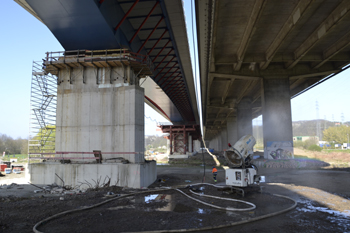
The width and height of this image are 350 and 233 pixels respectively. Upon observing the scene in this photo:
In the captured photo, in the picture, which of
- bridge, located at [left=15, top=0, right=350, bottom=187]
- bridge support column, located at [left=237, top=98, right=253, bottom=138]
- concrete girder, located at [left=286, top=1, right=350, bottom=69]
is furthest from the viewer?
bridge support column, located at [left=237, top=98, right=253, bottom=138]

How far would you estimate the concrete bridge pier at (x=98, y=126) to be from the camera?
14.1 m

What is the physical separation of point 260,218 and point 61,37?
536 inches

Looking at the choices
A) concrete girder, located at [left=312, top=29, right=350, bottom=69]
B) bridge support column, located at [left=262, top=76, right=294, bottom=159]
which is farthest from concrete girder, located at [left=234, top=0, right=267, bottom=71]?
concrete girder, located at [left=312, top=29, right=350, bottom=69]

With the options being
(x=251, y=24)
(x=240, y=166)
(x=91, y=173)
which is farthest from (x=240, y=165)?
(x=251, y=24)

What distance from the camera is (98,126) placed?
14.9m

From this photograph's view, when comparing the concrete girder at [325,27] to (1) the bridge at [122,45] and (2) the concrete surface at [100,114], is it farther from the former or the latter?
(2) the concrete surface at [100,114]

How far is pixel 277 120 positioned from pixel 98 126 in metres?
19.8

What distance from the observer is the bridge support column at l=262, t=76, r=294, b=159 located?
87.7 ft

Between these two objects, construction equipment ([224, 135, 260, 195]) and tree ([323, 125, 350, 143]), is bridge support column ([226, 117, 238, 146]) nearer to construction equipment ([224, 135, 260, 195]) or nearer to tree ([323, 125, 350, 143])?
tree ([323, 125, 350, 143])

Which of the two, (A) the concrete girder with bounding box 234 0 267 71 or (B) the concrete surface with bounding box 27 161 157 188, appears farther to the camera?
(A) the concrete girder with bounding box 234 0 267 71

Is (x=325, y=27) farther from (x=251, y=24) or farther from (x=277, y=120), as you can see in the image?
(x=277, y=120)

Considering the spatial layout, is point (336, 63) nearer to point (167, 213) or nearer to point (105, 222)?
point (167, 213)

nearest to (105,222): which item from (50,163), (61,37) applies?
(50,163)

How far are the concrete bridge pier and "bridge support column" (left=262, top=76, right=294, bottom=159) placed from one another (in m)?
16.3
